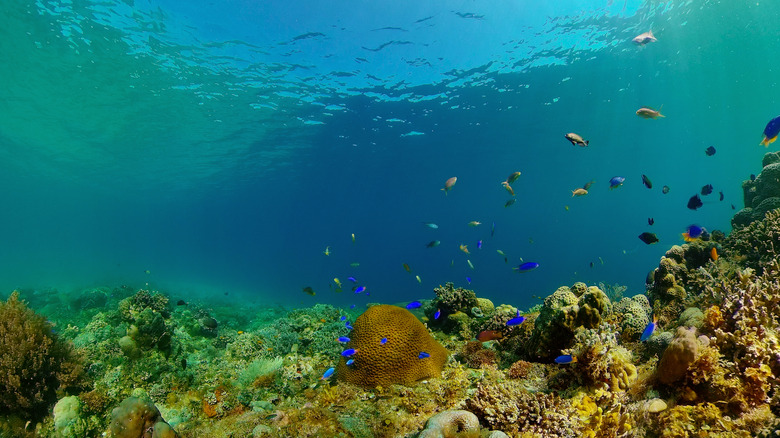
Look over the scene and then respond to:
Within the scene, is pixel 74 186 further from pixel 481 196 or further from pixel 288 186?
pixel 481 196

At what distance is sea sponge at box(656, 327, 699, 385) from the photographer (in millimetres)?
3875

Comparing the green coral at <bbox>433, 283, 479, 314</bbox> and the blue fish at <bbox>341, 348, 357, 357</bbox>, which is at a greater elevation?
the green coral at <bbox>433, 283, 479, 314</bbox>

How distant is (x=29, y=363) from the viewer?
16.9ft

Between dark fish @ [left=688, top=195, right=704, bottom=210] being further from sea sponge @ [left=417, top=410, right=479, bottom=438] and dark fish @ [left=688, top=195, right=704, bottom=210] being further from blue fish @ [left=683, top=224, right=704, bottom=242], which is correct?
sea sponge @ [left=417, top=410, right=479, bottom=438]

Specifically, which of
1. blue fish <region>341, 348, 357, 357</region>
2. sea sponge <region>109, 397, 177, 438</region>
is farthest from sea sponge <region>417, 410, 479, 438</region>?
sea sponge <region>109, 397, 177, 438</region>

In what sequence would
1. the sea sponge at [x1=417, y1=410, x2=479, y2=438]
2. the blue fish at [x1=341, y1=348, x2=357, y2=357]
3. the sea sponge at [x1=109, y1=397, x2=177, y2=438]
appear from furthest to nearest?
the blue fish at [x1=341, y1=348, x2=357, y2=357] → the sea sponge at [x1=109, y1=397, x2=177, y2=438] → the sea sponge at [x1=417, y1=410, x2=479, y2=438]

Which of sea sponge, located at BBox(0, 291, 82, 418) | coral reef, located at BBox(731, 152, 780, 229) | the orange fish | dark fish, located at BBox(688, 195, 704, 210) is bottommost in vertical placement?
sea sponge, located at BBox(0, 291, 82, 418)

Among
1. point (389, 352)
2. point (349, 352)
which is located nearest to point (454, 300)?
point (389, 352)

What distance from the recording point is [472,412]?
440cm

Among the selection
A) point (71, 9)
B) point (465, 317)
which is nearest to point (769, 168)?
point (465, 317)

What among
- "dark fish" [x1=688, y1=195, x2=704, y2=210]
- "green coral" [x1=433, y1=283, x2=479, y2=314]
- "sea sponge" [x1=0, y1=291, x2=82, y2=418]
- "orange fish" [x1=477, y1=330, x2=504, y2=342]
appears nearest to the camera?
"sea sponge" [x1=0, y1=291, x2=82, y2=418]

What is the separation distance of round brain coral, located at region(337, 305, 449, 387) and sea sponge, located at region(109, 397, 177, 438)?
111 inches

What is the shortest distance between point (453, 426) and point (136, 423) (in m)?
4.08

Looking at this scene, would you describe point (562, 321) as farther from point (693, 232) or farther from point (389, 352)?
point (693, 232)
